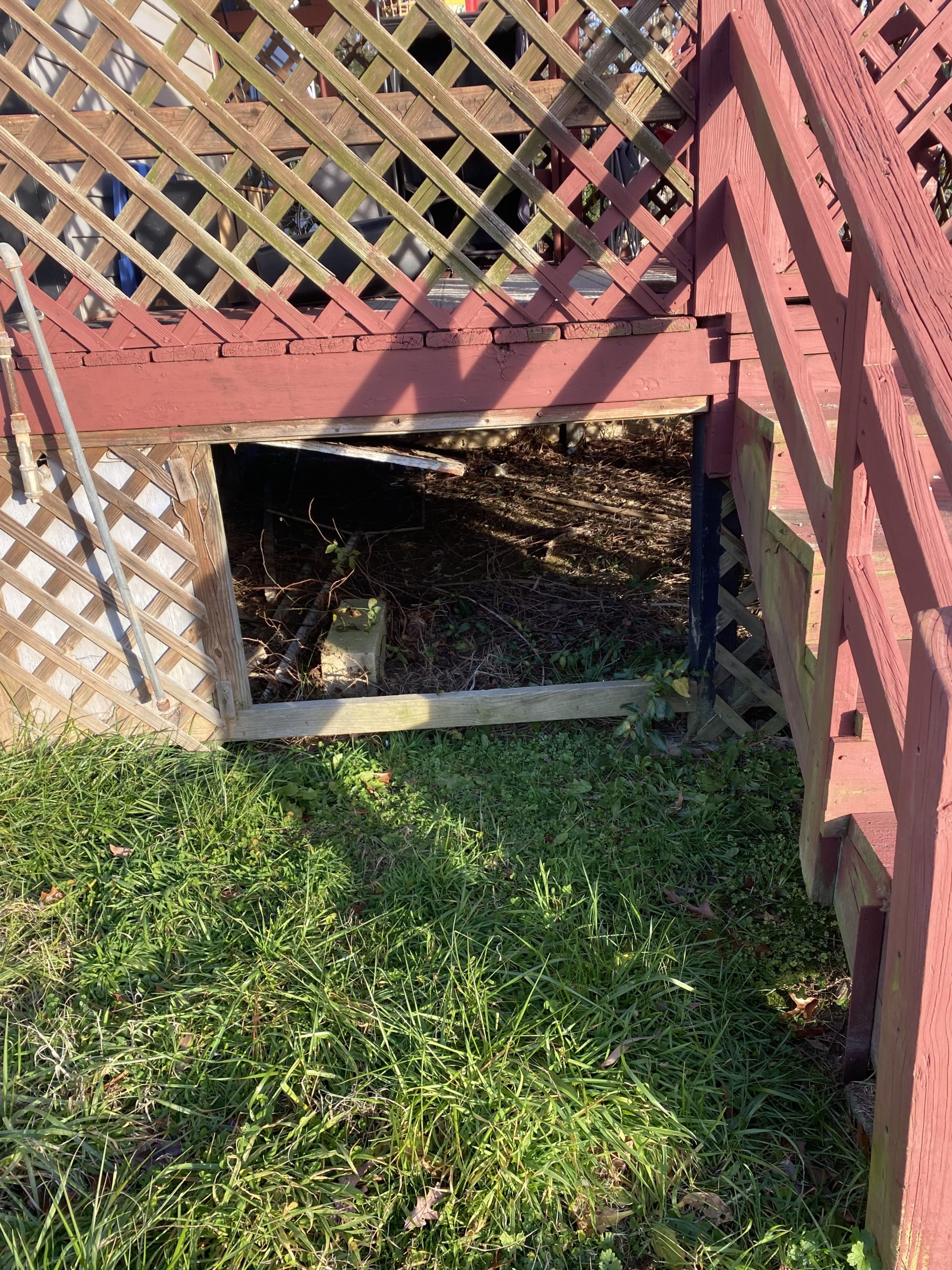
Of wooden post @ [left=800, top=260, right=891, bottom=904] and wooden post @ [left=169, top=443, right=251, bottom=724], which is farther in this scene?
wooden post @ [left=169, top=443, right=251, bottom=724]

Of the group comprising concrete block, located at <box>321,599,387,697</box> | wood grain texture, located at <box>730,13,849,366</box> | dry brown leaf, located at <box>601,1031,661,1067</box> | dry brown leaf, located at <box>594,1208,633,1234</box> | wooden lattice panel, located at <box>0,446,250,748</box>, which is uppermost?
wood grain texture, located at <box>730,13,849,366</box>

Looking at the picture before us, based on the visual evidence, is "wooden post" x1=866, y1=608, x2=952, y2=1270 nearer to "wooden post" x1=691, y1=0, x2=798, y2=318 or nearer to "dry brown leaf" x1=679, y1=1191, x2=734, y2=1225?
"dry brown leaf" x1=679, y1=1191, x2=734, y2=1225

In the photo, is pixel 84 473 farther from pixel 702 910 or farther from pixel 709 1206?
pixel 709 1206

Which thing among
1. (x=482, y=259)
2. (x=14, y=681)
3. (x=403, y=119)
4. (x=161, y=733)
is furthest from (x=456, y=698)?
(x=482, y=259)

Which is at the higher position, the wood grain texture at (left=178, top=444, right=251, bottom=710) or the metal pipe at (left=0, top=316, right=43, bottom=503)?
the metal pipe at (left=0, top=316, right=43, bottom=503)

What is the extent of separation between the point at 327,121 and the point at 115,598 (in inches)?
73.6

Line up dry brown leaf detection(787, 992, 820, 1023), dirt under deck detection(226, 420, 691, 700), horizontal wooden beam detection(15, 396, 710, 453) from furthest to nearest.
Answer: dirt under deck detection(226, 420, 691, 700) < horizontal wooden beam detection(15, 396, 710, 453) < dry brown leaf detection(787, 992, 820, 1023)

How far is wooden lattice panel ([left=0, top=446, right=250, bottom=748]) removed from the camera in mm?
3355

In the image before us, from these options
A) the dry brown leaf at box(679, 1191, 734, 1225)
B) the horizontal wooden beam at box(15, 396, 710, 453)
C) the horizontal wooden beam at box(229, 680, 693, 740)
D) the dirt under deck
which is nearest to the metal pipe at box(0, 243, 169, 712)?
the horizontal wooden beam at box(15, 396, 710, 453)

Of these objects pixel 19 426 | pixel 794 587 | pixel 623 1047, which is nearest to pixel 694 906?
pixel 623 1047

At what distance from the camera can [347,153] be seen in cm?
286

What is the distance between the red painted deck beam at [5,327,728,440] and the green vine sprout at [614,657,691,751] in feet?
3.51

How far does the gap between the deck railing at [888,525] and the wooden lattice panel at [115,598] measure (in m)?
2.22

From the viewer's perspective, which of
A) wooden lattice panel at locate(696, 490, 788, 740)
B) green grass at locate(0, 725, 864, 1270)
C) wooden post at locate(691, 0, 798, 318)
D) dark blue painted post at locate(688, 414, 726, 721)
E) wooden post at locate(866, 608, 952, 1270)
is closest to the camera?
wooden post at locate(866, 608, 952, 1270)
